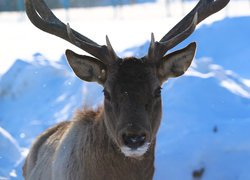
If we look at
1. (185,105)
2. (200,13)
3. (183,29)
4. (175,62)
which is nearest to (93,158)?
(175,62)

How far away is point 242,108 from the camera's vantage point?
945 cm

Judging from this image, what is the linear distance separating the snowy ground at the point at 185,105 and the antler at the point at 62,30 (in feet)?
7.93

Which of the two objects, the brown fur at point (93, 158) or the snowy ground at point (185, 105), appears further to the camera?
the snowy ground at point (185, 105)

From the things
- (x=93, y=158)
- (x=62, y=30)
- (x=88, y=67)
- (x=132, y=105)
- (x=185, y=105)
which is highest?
(x=62, y=30)

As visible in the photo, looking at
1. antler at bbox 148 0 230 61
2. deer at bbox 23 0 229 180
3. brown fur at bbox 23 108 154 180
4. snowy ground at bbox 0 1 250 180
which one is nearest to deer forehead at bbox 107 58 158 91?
deer at bbox 23 0 229 180

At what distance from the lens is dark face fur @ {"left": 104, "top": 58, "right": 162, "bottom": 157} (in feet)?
16.9

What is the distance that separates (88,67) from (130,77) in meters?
0.61

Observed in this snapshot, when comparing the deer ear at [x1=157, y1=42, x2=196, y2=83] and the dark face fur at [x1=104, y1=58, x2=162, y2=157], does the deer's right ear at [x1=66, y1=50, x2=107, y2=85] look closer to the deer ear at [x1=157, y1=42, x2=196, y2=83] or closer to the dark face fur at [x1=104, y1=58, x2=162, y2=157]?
the dark face fur at [x1=104, y1=58, x2=162, y2=157]

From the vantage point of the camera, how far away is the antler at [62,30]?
232 inches

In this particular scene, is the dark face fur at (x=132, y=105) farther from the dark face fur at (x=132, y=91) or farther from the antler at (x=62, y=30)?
the antler at (x=62, y=30)

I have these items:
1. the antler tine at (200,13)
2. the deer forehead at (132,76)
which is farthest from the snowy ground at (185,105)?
the deer forehead at (132,76)

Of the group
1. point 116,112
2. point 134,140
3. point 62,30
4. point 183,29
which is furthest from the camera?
point 183,29

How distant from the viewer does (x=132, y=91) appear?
18.0ft

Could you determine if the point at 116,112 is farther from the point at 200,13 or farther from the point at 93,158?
the point at 200,13
